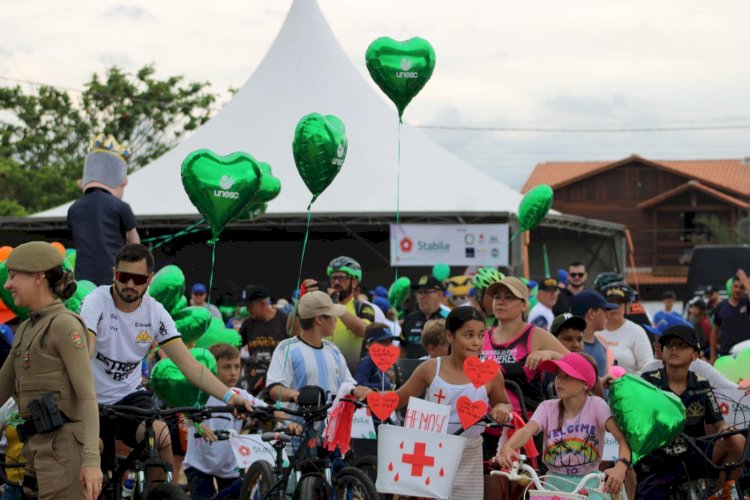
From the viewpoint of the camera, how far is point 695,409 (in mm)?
7055

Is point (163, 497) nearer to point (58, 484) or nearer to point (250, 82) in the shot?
point (58, 484)

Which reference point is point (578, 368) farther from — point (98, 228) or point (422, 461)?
point (98, 228)

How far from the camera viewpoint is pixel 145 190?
81.6 feet

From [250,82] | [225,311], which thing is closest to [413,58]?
[225,311]

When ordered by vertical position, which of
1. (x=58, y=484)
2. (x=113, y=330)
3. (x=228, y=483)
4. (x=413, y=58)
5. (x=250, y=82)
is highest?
(x=250, y=82)

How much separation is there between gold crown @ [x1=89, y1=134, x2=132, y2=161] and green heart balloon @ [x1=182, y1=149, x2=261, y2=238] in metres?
0.74

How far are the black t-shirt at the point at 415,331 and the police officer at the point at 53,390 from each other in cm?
586

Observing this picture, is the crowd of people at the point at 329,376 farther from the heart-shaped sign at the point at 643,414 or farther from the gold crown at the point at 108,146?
the gold crown at the point at 108,146

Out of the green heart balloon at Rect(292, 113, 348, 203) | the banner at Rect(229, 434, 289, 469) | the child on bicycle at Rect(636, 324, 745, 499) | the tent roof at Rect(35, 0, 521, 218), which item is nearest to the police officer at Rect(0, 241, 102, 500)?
the banner at Rect(229, 434, 289, 469)

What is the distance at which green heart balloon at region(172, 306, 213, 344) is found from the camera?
352 inches

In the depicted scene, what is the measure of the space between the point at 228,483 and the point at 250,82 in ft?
57.6

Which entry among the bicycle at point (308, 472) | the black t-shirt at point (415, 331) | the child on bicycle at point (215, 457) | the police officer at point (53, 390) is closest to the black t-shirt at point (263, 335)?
the black t-shirt at point (415, 331)

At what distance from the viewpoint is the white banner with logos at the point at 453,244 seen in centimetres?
2342

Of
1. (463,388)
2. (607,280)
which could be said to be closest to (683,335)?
(463,388)
